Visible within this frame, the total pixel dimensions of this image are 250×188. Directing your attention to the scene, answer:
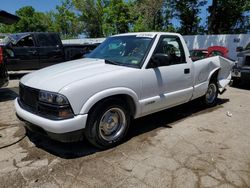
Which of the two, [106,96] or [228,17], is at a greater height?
[228,17]

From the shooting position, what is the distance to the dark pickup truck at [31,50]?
1073 cm

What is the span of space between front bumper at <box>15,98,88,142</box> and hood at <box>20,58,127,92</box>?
43cm

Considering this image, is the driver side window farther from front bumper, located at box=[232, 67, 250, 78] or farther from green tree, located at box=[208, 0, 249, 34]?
green tree, located at box=[208, 0, 249, 34]

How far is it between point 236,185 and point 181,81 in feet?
7.68

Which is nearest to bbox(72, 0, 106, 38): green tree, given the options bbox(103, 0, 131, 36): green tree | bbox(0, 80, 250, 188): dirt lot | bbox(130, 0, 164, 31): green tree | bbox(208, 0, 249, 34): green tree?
bbox(103, 0, 131, 36): green tree

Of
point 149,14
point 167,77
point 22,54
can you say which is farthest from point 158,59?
point 149,14

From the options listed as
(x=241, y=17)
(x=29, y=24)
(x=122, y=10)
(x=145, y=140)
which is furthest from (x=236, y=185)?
(x=29, y=24)

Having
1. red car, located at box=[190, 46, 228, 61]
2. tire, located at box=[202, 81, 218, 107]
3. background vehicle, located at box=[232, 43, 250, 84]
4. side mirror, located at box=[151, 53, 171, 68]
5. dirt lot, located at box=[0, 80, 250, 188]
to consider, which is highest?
side mirror, located at box=[151, 53, 171, 68]

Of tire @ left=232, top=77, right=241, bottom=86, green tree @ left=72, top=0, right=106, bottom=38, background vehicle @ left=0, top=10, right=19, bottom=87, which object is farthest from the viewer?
Result: green tree @ left=72, top=0, right=106, bottom=38

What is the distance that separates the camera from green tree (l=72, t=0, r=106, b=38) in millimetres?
39125

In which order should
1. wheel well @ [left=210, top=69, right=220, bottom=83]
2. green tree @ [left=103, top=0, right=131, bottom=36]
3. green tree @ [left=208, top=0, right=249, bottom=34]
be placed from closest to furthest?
1. wheel well @ [left=210, top=69, right=220, bottom=83]
2. green tree @ [left=208, top=0, right=249, bottom=34]
3. green tree @ [left=103, top=0, right=131, bottom=36]

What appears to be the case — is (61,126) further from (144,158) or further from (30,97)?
(144,158)

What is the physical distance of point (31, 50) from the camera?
10.9 m

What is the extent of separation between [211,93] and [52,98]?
4.43m
